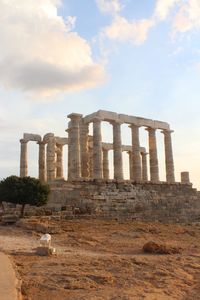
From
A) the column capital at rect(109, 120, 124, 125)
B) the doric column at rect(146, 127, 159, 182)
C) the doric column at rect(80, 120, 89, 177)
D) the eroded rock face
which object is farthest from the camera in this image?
the doric column at rect(146, 127, 159, 182)

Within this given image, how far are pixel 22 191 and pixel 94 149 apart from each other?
41.0ft

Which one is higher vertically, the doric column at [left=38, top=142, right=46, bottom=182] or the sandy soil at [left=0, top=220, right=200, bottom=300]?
the doric column at [left=38, top=142, right=46, bottom=182]

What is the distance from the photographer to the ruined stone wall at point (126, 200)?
28859mm

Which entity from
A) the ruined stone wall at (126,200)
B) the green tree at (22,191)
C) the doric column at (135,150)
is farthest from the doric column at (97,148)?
the green tree at (22,191)

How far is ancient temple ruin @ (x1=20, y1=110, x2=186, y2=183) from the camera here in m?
35.1

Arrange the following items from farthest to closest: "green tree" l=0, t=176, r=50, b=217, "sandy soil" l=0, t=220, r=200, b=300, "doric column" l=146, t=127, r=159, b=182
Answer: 1. "doric column" l=146, t=127, r=159, b=182
2. "green tree" l=0, t=176, r=50, b=217
3. "sandy soil" l=0, t=220, r=200, b=300

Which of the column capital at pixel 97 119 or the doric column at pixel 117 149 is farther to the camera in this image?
the doric column at pixel 117 149

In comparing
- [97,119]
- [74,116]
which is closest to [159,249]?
[97,119]

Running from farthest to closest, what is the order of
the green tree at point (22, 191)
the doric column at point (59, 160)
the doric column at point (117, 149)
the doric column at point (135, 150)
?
the doric column at point (59, 160), the doric column at point (135, 150), the doric column at point (117, 149), the green tree at point (22, 191)

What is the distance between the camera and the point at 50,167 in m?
41.7

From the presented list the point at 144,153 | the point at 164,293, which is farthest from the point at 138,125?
the point at 164,293

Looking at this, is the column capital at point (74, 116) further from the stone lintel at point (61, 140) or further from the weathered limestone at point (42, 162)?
the stone lintel at point (61, 140)

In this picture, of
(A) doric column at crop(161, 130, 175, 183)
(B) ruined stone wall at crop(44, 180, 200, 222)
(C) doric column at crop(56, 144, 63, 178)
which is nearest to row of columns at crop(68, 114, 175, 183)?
(A) doric column at crop(161, 130, 175, 183)

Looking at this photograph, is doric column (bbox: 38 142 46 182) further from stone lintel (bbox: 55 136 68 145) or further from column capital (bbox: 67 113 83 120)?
column capital (bbox: 67 113 83 120)
